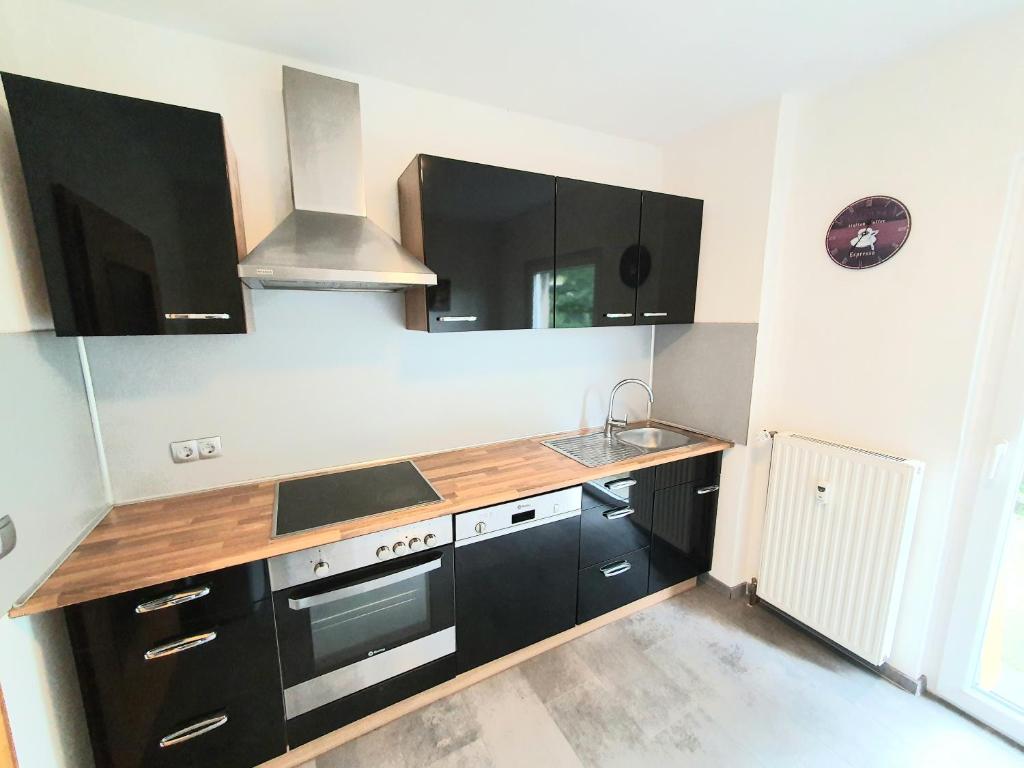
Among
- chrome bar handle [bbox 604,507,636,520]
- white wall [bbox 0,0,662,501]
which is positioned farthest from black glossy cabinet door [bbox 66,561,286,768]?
chrome bar handle [bbox 604,507,636,520]

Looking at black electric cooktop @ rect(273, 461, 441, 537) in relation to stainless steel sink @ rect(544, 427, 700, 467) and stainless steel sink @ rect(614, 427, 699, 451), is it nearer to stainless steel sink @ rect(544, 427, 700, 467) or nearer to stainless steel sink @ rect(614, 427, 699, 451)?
stainless steel sink @ rect(544, 427, 700, 467)

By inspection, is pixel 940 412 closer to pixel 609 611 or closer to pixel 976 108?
pixel 976 108

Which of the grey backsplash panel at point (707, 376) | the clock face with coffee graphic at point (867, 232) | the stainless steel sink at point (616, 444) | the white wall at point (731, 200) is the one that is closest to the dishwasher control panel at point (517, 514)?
the stainless steel sink at point (616, 444)

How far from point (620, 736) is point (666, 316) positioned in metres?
1.90

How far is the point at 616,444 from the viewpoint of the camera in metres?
2.23

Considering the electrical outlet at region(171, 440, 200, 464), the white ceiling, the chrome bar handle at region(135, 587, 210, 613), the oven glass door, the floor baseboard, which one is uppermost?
the white ceiling

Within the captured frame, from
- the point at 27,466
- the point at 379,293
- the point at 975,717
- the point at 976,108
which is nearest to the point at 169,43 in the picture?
the point at 379,293

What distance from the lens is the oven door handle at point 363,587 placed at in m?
1.29

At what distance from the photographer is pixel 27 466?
3.41ft

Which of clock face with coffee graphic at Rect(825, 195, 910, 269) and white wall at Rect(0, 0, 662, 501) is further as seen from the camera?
clock face with coffee graphic at Rect(825, 195, 910, 269)

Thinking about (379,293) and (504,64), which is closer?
(504,64)

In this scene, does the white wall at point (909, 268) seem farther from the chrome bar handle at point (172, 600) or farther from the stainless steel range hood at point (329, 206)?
the chrome bar handle at point (172, 600)

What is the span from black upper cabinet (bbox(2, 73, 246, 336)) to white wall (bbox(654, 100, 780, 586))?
220 centimetres

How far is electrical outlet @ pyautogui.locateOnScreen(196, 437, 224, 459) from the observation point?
5.24 feet
